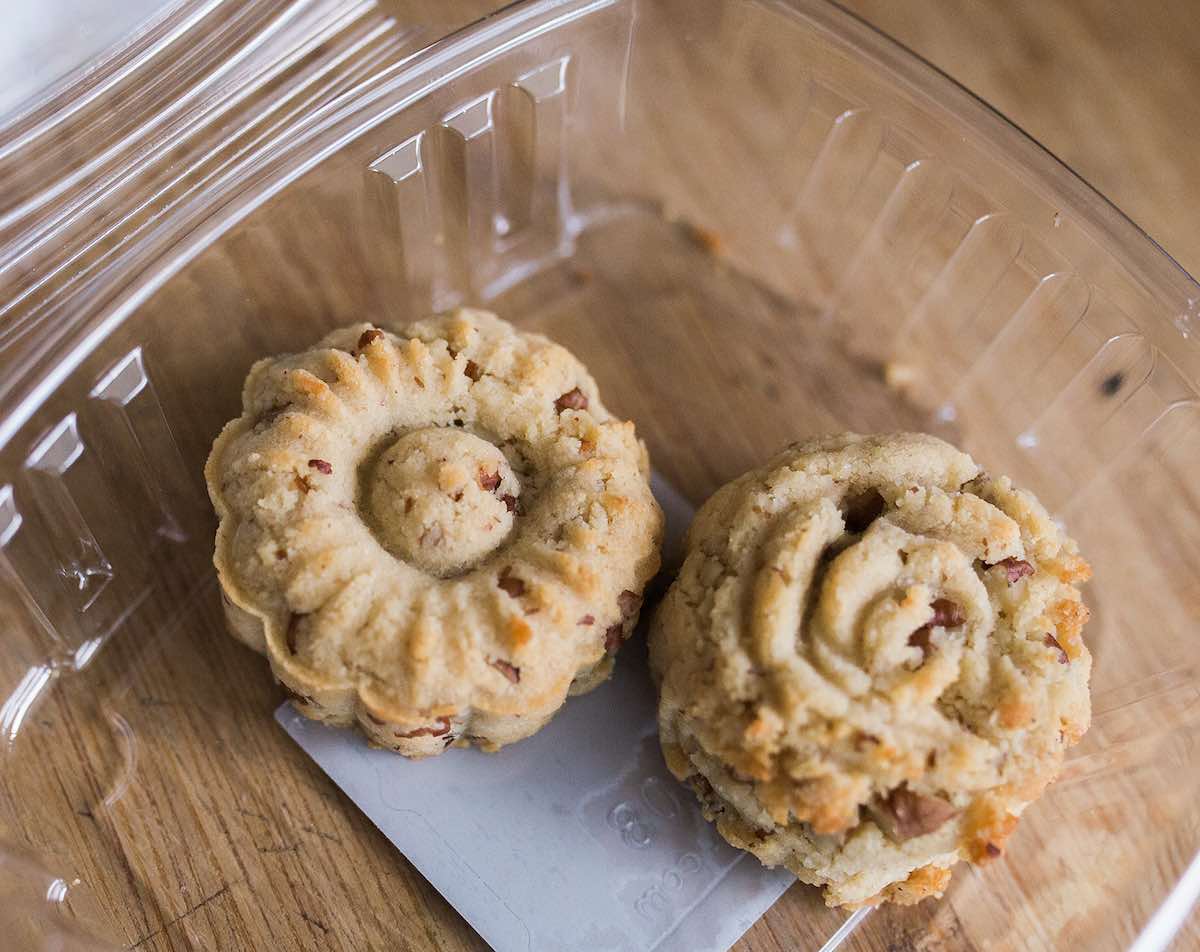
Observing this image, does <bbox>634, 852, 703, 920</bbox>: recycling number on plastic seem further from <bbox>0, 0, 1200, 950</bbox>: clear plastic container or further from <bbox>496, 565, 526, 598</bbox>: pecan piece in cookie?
<bbox>496, 565, 526, 598</bbox>: pecan piece in cookie

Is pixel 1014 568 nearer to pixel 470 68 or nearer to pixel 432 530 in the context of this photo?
pixel 432 530

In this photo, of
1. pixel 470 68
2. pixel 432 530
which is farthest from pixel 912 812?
pixel 470 68

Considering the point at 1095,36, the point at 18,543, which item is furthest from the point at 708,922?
the point at 1095,36

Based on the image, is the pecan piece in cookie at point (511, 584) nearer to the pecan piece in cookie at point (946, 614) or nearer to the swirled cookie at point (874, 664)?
the swirled cookie at point (874, 664)

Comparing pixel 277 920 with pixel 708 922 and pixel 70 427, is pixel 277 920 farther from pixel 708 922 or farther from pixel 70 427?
pixel 70 427

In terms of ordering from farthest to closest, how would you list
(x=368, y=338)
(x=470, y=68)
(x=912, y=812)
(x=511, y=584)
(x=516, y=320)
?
(x=516, y=320) < (x=470, y=68) < (x=368, y=338) < (x=511, y=584) < (x=912, y=812)

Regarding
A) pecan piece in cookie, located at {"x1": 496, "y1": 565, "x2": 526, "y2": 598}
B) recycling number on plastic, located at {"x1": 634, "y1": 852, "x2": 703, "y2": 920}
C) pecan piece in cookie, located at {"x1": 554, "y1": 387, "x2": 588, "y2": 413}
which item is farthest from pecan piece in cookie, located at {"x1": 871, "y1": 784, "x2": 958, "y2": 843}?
pecan piece in cookie, located at {"x1": 554, "y1": 387, "x2": 588, "y2": 413}

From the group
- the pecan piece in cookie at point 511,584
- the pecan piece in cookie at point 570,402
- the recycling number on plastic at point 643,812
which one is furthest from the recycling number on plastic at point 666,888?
the pecan piece in cookie at point 570,402
